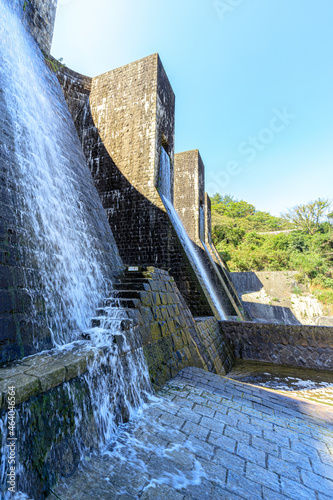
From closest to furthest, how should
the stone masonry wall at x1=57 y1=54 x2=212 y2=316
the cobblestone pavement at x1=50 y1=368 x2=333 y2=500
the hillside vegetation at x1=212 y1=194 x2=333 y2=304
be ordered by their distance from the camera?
the cobblestone pavement at x1=50 y1=368 x2=333 y2=500 → the stone masonry wall at x1=57 y1=54 x2=212 y2=316 → the hillside vegetation at x1=212 y1=194 x2=333 y2=304

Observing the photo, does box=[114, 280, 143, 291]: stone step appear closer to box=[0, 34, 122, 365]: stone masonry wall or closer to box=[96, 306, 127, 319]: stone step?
box=[96, 306, 127, 319]: stone step

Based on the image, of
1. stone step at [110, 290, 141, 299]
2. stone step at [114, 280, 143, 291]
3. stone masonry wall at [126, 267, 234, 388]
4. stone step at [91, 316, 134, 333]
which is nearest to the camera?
stone step at [91, 316, 134, 333]

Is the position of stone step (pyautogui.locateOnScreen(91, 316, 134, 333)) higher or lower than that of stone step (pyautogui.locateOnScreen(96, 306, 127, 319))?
lower

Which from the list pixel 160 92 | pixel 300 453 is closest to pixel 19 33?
pixel 160 92

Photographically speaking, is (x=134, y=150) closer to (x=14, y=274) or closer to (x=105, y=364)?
(x=14, y=274)

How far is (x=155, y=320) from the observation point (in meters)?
3.32

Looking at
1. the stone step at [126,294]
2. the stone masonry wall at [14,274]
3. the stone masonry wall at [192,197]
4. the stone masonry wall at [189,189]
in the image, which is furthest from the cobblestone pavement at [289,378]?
the stone masonry wall at [189,189]

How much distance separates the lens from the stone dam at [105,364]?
1401mm

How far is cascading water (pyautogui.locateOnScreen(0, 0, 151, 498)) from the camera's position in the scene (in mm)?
2006

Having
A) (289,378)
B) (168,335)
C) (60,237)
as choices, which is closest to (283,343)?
(289,378)

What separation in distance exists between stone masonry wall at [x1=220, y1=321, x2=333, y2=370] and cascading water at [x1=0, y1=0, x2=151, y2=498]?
4182 mm

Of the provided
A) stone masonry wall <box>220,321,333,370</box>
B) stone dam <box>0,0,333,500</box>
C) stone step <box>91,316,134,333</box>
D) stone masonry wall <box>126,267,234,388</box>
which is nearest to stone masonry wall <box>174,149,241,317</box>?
stone masonry wall <box>220,321,333,370</box>

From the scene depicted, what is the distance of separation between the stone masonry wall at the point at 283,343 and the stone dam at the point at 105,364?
0.09 ft

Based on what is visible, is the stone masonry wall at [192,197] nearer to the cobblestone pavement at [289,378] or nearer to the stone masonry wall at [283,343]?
the stone masonry wall at [283,343]
